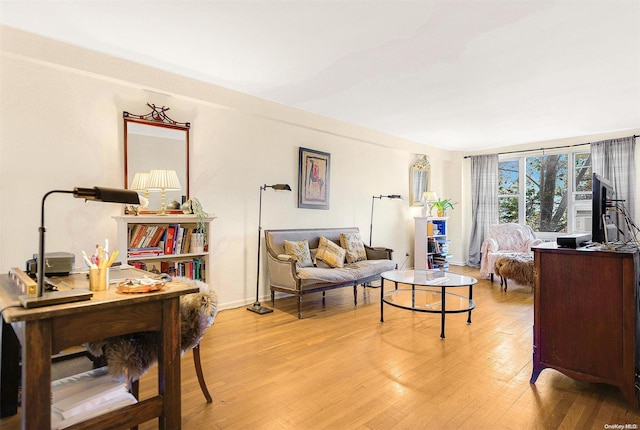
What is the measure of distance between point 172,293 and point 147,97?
2.73 metres

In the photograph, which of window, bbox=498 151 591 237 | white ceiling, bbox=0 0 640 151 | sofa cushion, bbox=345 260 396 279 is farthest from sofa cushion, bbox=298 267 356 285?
window, bbox=498 151 591 237

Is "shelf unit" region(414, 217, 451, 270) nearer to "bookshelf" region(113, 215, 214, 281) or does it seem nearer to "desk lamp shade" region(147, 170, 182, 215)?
"bookshelf" region(113, 215, 214, 281)

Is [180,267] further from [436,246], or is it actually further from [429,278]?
[436,246]

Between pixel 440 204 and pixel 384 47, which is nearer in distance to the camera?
pixel 384 47

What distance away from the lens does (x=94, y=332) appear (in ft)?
4.80

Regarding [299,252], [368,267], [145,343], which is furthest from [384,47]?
[145,343]

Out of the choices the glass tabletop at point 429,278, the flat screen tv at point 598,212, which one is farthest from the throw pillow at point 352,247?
the flat screen tv at point 598,212

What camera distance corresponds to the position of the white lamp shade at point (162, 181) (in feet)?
11.1

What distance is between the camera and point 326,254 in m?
4.64

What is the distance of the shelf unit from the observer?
6473 millimetres

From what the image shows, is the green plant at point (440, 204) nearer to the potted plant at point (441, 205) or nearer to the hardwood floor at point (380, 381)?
the potted plant at point (441, 205)

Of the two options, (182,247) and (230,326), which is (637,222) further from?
(182,247)

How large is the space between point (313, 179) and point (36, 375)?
13.4 feet

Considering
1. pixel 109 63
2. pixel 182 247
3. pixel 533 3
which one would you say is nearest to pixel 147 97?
pixel 109 63
